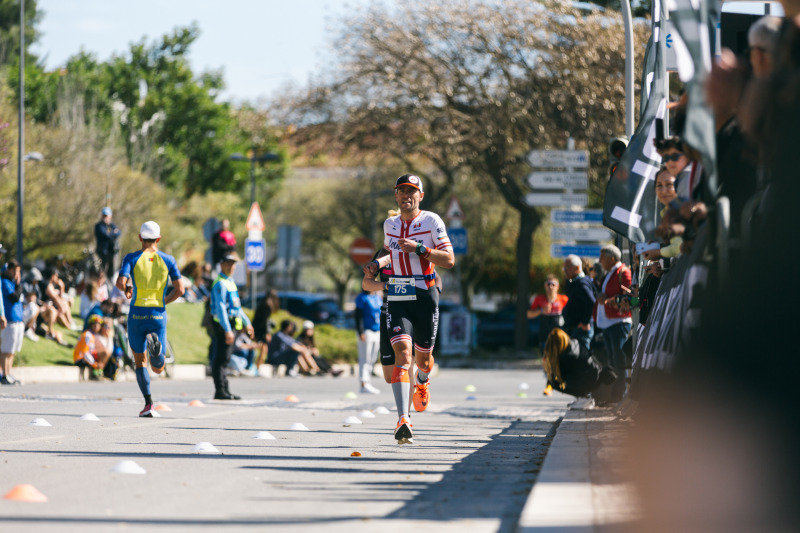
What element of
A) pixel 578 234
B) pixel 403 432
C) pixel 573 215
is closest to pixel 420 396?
pixel 403 432

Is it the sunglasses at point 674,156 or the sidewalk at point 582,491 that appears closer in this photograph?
the sidewalk at point 582,491

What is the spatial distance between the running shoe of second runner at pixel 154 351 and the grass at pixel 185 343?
9471 mm

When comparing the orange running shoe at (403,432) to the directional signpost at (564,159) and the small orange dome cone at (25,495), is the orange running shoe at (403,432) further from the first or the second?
the directional signpost at (564,159)

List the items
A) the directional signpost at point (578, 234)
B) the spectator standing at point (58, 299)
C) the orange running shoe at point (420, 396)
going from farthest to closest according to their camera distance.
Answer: the spectator standing at point (58, 299), the directional signpost at point (578, 234), the orange running shoe at point (420, 396)

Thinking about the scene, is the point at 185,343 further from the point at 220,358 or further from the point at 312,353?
the point at 220,358

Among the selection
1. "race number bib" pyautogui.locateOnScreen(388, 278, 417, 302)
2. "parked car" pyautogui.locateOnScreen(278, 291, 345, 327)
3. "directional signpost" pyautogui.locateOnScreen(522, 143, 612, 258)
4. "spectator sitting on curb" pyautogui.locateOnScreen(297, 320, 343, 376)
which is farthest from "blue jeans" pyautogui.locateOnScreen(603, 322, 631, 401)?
"parked car" pyautogui.locateOnScreen(278, 291, 345, 327)

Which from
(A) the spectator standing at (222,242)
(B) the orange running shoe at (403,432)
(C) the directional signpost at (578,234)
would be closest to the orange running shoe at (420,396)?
(B) the orange running shoe at (403,432)

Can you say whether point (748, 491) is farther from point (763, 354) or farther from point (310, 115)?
point (310, 115)

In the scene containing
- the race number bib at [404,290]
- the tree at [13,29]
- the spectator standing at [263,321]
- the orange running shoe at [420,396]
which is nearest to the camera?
the race number bib at [404,290]

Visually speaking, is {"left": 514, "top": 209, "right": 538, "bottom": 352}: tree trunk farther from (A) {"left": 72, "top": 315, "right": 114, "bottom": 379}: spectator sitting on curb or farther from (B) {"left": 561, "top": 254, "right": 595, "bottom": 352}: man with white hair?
(B) {"left": 561, "top": 254, "right": 595, "bottom": 352}: man with white hair

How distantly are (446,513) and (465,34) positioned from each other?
26.8 metres

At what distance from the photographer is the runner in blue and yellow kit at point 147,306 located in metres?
12.2

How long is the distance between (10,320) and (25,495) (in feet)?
44.1

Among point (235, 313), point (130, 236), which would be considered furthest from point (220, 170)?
point (235, 313)
